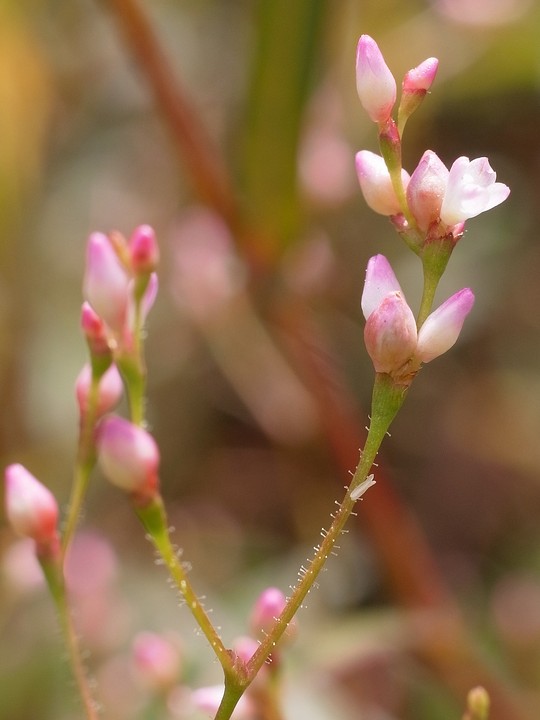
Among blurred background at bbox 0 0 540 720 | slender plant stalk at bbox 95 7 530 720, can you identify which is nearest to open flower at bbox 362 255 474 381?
blurred background at bbox 0 0 540 720

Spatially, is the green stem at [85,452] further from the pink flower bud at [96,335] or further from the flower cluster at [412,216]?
the flower cluster at [412,216]

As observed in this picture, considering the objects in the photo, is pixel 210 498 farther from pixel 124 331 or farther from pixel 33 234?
pixel 124 331

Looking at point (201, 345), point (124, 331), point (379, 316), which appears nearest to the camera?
point (379, 316)

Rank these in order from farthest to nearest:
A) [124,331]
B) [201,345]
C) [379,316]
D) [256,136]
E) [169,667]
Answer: [201,345], [256,136], [169,667], [124,331], [379,316]

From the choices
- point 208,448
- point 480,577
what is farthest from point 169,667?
point 208,448

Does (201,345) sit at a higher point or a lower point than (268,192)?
lower

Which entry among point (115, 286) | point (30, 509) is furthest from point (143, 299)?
point (30, 509)

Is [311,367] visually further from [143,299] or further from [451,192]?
[451,192]

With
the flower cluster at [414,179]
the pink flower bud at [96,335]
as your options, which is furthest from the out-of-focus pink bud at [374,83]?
the pink flower bud at [96,335]
